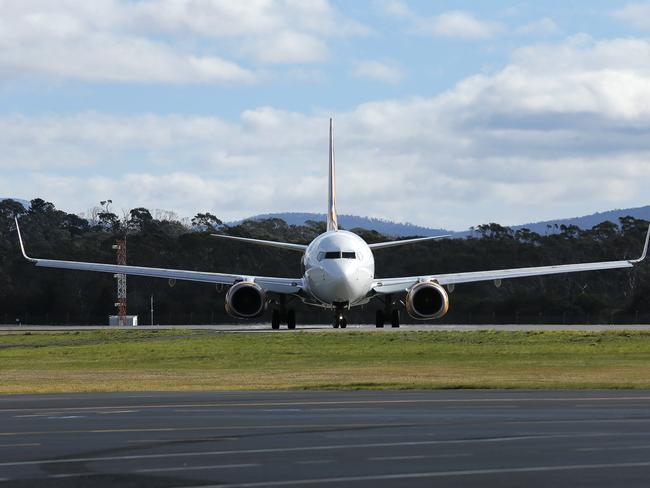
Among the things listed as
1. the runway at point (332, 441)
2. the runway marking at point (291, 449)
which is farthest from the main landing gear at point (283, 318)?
the runway marking at point (291, 449)

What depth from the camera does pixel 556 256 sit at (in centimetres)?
14150

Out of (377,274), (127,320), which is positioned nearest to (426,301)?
(127,320)

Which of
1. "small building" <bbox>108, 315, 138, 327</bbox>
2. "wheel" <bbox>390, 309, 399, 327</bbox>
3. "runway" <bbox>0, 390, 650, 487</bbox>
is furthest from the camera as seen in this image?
"small building" <bbox>108, 315, 138, 327</bbox>

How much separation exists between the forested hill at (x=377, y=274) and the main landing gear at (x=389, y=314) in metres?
24.4

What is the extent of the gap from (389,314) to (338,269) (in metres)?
10.9

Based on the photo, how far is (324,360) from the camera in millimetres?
45562

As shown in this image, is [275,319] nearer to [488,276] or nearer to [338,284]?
[338,284]

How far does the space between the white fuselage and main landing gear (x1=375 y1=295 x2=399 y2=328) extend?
573 centimetres

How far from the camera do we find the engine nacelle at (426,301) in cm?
6694

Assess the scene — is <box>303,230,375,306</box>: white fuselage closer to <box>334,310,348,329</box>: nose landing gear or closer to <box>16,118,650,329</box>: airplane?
<box>16,118,650,329</box>: airplane

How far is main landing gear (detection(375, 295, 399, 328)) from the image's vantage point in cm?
7206

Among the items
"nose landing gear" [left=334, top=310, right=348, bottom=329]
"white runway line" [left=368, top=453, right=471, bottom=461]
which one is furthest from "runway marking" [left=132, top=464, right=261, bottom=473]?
"nose landing gear" [left=334, top=310, right=348, bottom=329]

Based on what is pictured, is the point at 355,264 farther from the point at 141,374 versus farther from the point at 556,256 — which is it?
the point at 556,256

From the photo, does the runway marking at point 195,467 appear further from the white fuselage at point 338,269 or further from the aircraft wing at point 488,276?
the aircraft wing at point 488,276
